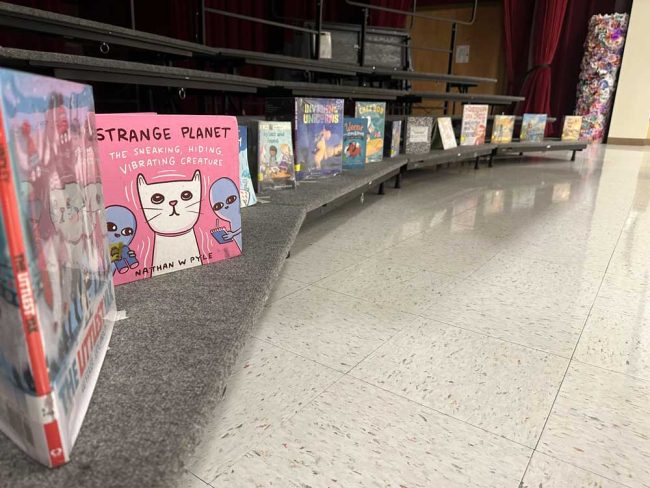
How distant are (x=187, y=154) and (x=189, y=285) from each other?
262 mm

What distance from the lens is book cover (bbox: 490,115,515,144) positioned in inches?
173

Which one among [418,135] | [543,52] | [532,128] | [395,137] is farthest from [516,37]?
[395,137]

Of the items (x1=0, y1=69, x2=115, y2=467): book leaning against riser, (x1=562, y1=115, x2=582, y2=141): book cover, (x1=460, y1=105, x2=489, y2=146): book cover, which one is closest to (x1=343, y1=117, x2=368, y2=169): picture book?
(x1=460, y1=105, x2=489, y2=146): book cover

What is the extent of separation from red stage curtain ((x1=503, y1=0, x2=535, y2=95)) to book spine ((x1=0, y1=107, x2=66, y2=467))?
26.4 feet

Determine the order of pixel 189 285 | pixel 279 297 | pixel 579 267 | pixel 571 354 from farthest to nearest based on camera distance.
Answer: pixel 579 267 → pixel 279 297 → pixel 571 354 → pixel 189 285

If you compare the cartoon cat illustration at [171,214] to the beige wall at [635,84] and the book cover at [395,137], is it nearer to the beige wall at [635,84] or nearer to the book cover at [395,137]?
the book cover at [395,137]

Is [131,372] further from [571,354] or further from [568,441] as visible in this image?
[571,354]

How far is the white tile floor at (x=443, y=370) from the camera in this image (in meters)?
0.73

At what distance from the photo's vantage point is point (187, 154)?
3.02ft

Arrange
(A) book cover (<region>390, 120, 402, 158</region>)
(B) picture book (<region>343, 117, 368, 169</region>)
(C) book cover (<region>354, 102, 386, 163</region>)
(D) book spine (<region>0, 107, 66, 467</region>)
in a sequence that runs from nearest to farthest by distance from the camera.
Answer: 1. (D) book spine (<region>0, 107, 66, 467</region>)
2. (B) picture book (<region>343, 117, 368, 169</region>)
3. (C) book cover (<region>354, 102, 386, 163</region>)
4. (A) book cover (<region>390, 120, 402, 158</region>)

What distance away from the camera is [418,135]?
10.8 feet

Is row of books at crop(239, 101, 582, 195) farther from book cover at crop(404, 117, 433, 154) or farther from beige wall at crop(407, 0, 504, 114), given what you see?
beige wall at crop(407, 0, 504, 114)

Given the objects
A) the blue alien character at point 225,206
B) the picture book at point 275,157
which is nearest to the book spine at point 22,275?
the blue alien character at point 225,206

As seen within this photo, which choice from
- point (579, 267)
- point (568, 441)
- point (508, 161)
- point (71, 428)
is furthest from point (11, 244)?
point (508, 161)
